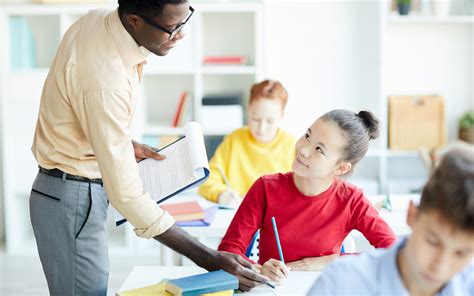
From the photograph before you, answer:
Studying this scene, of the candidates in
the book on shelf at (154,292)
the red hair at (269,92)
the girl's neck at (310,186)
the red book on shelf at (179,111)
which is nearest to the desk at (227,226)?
the girl's neck at (310,186)

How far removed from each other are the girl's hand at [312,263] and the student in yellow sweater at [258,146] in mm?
1211

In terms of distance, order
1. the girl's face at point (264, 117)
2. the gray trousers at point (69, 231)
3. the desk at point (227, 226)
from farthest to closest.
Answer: the girl's face at point (264, 117) → the desk at point (227, 226) → the gray trousers at point (69, 231)

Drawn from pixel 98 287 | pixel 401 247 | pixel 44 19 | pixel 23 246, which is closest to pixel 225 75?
pixel 44 19

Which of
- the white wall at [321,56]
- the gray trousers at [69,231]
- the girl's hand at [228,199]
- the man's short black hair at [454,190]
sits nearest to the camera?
the man's short black hair at [454,190]

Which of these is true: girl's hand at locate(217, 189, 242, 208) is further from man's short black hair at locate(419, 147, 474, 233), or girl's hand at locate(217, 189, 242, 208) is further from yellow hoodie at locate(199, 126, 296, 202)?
man's short black hair at locate(419, 147, 474, 233)

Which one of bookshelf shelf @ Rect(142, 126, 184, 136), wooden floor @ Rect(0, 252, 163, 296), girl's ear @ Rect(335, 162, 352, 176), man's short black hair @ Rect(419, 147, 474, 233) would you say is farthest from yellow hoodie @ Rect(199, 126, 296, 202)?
man's short black hair @ Rect(419, 147, 474, 233)

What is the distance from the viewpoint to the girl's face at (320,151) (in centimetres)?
229

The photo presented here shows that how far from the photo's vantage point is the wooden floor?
4.03m

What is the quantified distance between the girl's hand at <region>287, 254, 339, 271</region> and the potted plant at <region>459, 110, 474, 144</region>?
2715mm

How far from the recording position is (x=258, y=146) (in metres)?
3.58

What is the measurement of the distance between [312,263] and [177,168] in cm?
52

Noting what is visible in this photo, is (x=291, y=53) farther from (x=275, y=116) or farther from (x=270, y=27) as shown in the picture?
(x=275, y=116)

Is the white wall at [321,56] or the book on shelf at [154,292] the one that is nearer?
the book on shelf at [154,292]

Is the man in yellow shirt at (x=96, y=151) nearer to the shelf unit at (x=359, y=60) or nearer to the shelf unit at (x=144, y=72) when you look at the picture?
the shelf unit at (x=144, y=72)
